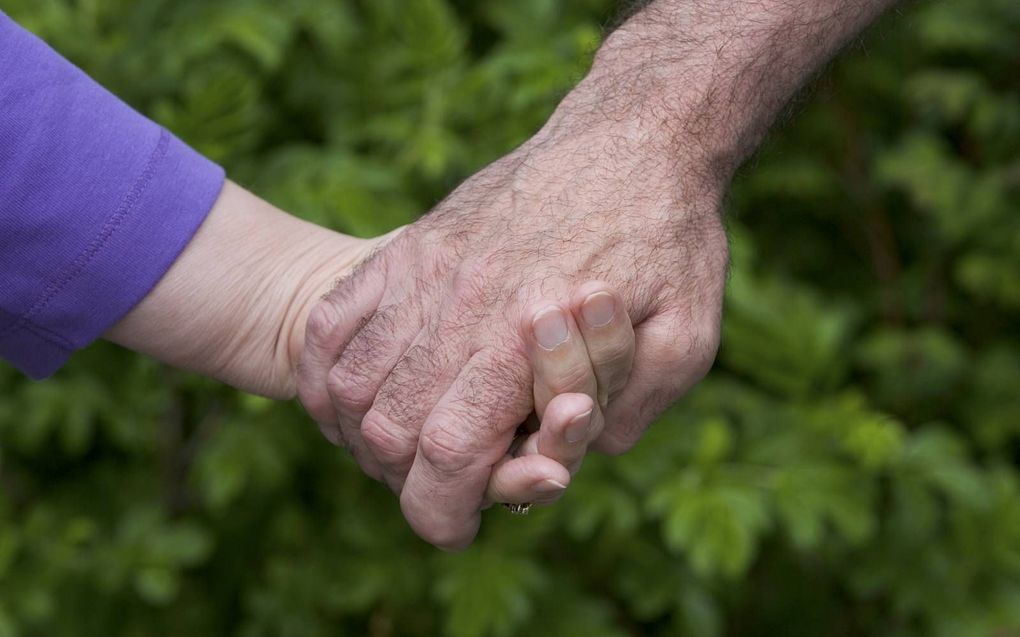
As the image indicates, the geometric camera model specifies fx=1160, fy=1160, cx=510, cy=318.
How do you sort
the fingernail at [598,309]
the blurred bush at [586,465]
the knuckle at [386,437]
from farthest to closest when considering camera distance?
the blurred bush at [586,465] < the knuckle at [386,437] < the fingernail at [598,309]

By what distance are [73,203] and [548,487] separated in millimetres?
588

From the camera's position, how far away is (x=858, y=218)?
2742 millimetres

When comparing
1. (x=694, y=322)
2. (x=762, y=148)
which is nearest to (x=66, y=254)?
(x=694, y=322)

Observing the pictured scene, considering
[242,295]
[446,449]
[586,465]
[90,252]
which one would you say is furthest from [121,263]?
[586,465]

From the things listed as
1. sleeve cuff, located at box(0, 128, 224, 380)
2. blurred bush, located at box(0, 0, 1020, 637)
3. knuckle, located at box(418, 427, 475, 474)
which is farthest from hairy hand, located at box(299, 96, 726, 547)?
blurred bush, located at box(0, 0, 1020, 637)

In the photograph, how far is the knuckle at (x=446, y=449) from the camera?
4.07 feet

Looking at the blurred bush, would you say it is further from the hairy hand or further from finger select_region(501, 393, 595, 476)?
finger select_region(501, 393, 595, 476)

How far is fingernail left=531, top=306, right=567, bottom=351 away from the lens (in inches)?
47.3

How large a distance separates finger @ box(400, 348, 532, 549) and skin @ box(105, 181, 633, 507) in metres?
0.02

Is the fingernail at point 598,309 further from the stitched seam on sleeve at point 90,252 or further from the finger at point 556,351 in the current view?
the stitched seam on sleeve at point 90,252

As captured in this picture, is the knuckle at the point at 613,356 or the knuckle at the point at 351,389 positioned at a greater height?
the knuckle at the point at 613,356

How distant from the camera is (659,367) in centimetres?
129

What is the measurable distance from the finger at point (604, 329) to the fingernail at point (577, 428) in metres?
0.06

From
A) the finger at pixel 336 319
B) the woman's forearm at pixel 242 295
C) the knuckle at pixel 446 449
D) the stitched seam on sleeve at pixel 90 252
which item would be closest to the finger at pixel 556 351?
the knuckle at pixel 446 449
